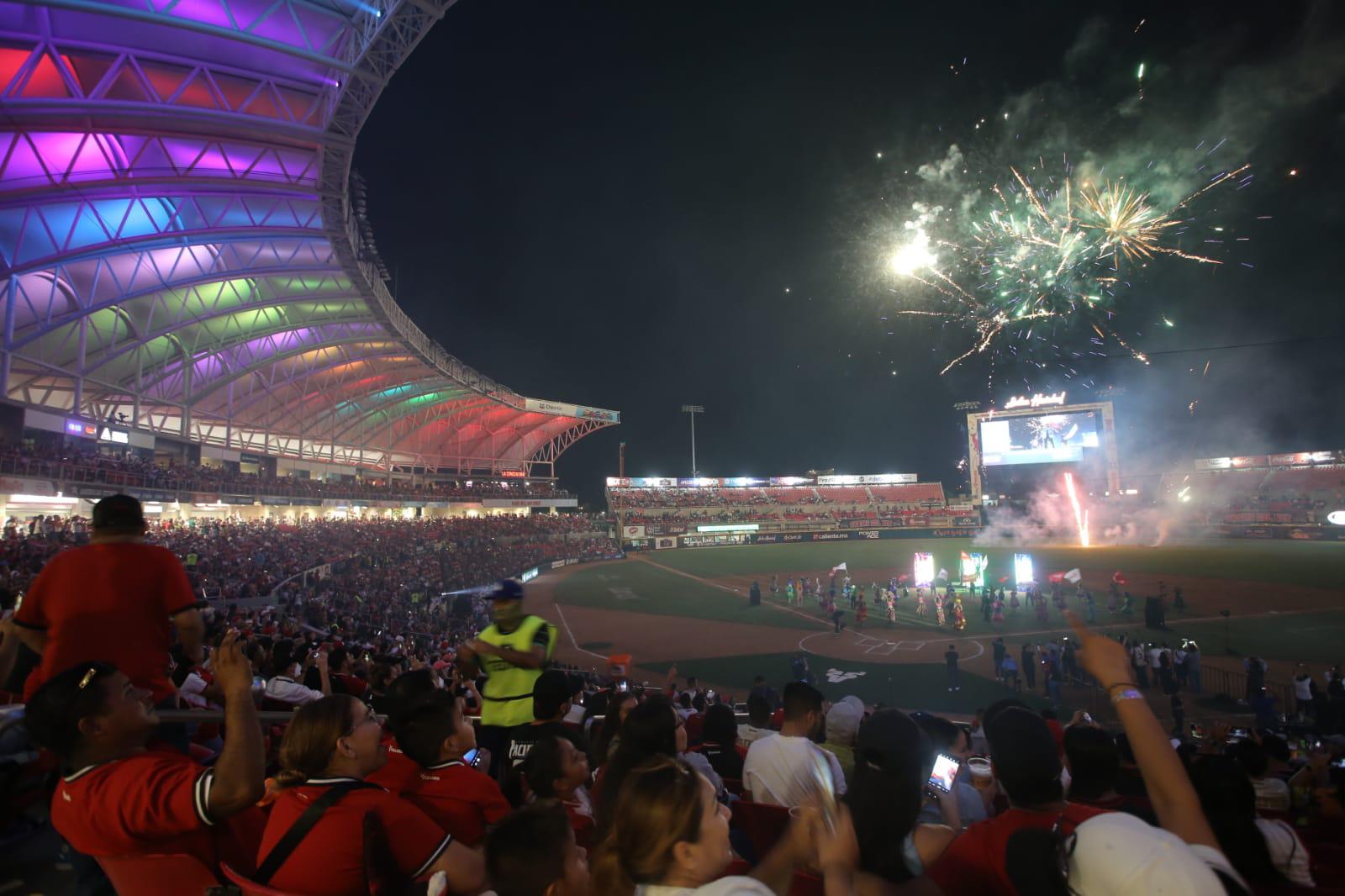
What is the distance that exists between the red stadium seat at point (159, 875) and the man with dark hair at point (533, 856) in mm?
1286

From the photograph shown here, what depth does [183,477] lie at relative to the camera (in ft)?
105

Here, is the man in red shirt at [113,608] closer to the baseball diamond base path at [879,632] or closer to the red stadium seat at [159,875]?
the red stadium seat at [159,875]

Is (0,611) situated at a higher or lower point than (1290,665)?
higher

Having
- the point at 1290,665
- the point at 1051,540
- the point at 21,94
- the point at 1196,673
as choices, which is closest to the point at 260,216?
the point at 21,94

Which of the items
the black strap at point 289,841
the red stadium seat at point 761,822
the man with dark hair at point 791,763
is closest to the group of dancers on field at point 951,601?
the man with dark hair at point 791,763

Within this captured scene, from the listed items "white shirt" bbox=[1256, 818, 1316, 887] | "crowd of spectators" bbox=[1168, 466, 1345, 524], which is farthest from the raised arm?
"crowd of spectators" bbox=[1168, 466, 1345, 524]

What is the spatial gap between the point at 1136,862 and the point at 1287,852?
1707 mm

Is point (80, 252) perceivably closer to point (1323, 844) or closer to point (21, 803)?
point (21, 803)

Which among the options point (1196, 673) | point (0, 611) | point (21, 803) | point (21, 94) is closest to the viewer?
point (21, 803)

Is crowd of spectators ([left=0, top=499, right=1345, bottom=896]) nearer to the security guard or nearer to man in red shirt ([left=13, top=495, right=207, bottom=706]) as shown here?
man in red shirt ([left=13, top=495, right=207, bottom=706])

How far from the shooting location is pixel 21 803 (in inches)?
146

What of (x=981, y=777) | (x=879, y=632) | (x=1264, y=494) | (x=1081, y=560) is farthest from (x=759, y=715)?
(x=1264, y=494)

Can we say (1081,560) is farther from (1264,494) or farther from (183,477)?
(183,477)

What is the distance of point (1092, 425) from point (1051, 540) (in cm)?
1736
